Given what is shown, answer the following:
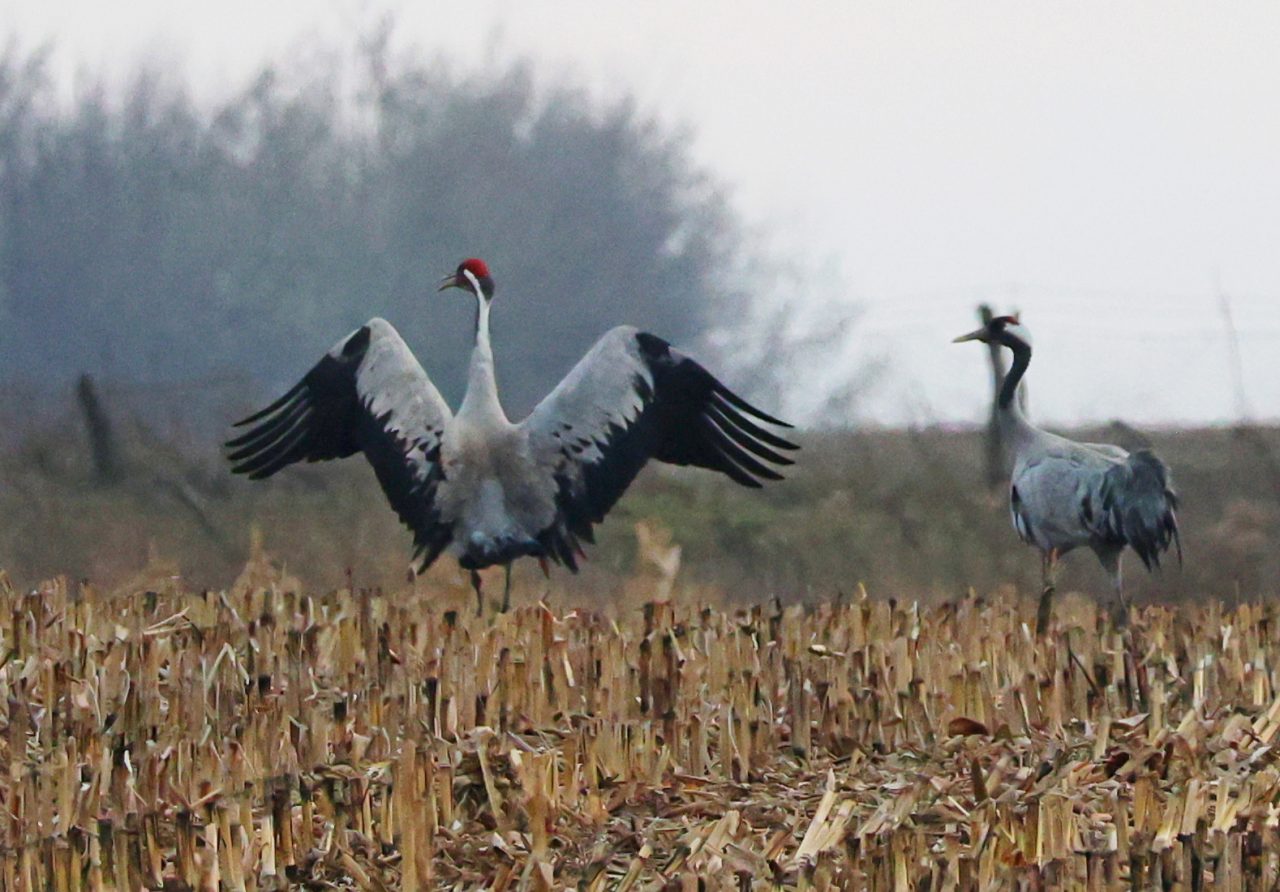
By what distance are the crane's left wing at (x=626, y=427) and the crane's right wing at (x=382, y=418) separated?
402 millimetres

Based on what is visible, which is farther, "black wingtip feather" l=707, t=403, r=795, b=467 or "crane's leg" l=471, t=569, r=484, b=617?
"black wingtip feather" l=707, t=403, r=795, b=467

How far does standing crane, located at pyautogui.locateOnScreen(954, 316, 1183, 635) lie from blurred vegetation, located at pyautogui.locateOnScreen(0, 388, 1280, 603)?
1.46 metres

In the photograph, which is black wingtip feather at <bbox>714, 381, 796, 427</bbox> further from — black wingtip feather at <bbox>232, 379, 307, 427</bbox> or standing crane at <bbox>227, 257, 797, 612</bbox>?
black wingtip feather at <bbox>232, 379, 307, 427</bbox>

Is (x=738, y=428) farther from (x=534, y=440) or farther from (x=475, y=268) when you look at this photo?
A: (x=475, y=268)

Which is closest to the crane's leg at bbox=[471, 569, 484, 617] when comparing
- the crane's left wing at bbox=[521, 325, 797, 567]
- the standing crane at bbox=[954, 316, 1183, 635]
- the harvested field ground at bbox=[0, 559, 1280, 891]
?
the crane's left wing at bbox=[521, 325, 797, 567]

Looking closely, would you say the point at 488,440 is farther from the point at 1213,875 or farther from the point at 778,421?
the point at 1213,875

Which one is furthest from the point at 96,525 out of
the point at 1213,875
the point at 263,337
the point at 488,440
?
the point at 1213,875

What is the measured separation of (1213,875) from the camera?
116 inches

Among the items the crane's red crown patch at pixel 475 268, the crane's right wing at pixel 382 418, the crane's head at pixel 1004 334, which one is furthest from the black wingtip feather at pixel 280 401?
the crane's head at pixel 1004 334

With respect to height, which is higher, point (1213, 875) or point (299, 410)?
point (299, 410)

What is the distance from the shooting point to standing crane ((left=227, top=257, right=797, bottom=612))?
700cm

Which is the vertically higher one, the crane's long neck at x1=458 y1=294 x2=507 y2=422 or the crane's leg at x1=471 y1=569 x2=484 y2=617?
the crane's long neck at x1=458 y1=294 x2=507 y2=422

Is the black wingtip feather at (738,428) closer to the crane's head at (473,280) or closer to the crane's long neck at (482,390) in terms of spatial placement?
the crane's long neck at (482,390)

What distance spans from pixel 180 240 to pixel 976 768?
14.8 m
